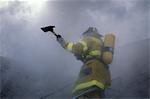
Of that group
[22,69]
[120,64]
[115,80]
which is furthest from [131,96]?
[22,69]

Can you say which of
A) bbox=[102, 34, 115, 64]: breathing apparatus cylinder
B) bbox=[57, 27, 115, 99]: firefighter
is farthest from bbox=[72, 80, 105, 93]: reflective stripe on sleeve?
bbox=[102, 34, 115, 64]: breathing apparatus cylinder

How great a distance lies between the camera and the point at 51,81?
17.9 metres

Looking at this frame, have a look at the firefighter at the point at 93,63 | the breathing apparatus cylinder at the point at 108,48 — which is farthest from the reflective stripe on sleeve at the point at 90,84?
the breathing apparatus cylinder at the point at 108,48

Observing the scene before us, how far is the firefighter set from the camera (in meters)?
6.35

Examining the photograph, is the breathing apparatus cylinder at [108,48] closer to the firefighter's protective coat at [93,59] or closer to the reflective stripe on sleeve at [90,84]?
the firefighter's protective coat at [93,59]

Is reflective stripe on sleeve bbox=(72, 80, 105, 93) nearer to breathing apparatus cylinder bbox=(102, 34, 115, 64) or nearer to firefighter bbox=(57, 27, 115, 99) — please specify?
firefighter bbox=(57, 27, 115, 99)

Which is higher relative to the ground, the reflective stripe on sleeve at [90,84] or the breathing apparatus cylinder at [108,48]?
the breathing apparatus cylinder at [108,48]

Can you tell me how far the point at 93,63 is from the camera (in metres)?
6.42

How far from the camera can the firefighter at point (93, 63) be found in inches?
250

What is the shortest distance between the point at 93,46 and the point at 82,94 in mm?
944

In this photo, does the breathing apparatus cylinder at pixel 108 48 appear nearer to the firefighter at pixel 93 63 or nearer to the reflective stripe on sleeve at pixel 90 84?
the firefighter at pixel 93 63

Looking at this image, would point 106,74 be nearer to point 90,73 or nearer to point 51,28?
point 90,73

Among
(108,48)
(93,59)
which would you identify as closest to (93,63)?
(93,59)

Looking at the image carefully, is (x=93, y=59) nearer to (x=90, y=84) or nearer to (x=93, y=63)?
(x=93, y=63)
